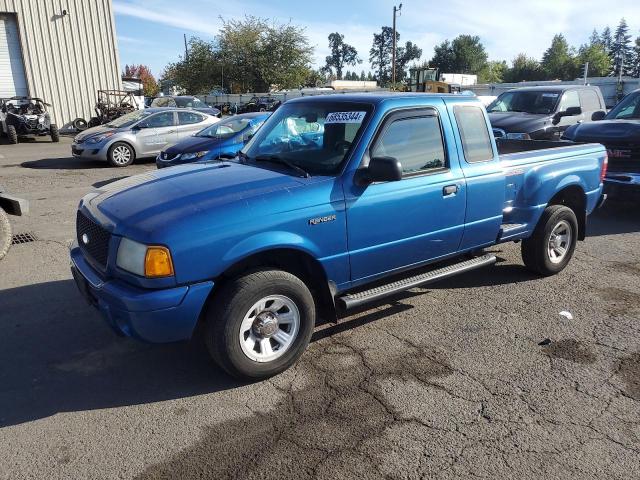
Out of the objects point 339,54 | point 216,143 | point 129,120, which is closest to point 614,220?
point 216,143

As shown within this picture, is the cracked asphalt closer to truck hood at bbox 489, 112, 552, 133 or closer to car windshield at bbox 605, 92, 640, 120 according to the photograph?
car windshield at bbox 605, 92, 640, 120

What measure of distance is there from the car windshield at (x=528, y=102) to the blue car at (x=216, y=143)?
5.84m

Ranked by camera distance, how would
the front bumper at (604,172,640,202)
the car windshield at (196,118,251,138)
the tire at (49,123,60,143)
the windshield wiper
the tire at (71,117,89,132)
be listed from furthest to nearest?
the tire at (71,117,89,132), the tire at (49,123,60,143), the car windshield at (196,118,251,138), the front bumper at (604,172,640,202), the windshield wiper

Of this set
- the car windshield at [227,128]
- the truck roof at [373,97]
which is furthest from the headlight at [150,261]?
the car windshield at [227,128]

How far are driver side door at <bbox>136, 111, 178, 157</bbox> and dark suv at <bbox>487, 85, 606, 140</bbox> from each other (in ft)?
27.3

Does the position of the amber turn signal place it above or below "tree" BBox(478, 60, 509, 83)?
below

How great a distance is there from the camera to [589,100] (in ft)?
40.3

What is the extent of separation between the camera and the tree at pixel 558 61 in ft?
291

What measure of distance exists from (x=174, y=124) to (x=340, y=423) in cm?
1252

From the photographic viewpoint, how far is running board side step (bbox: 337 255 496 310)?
3820mm

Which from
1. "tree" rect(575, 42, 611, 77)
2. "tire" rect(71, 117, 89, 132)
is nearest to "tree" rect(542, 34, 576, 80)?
"tree" rect(575, 42, 611, 77)

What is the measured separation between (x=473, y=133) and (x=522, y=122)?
718 centimetres

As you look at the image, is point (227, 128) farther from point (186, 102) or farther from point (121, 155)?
point (186, 102)

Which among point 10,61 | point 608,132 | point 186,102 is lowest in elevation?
point 608,132
